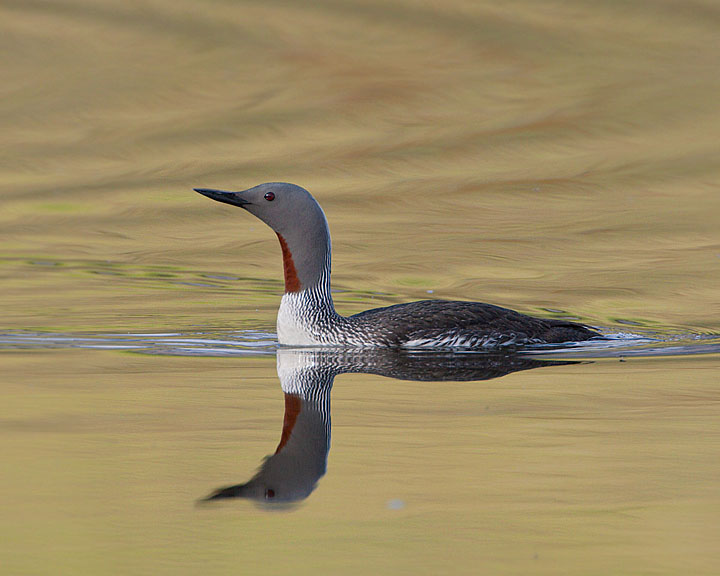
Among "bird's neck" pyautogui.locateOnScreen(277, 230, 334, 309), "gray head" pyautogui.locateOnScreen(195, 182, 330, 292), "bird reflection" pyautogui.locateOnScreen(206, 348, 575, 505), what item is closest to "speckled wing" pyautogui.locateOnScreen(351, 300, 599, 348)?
"bird reflection" pyautogui.locateOnScreen(206, 348, 575, 505)

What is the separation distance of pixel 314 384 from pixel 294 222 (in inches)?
59.2

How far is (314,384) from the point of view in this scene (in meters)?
6.51

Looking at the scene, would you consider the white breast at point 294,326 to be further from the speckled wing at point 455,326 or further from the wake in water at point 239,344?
the speckled wing at point 455,326

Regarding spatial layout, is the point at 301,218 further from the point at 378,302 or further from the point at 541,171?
the point at 541,171

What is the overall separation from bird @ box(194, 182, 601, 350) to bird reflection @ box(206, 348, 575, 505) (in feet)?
0.44

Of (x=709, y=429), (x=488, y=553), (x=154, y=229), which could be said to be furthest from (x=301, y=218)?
(x=154, y=229)

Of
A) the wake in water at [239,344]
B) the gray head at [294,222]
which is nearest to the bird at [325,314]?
the gray head at [294,222]

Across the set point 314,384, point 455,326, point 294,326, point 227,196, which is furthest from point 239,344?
point 314,384

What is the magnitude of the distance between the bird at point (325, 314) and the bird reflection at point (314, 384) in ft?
0.44

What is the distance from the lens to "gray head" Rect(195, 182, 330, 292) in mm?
7672

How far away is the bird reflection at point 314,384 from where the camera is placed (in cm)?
452

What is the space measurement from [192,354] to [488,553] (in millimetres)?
4039

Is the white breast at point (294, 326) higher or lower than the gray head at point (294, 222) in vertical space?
lower

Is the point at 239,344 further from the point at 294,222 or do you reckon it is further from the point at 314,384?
the point at 314,384
